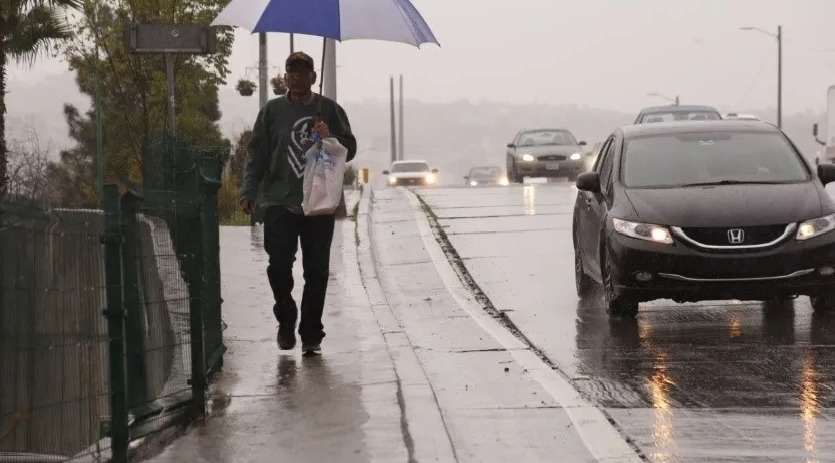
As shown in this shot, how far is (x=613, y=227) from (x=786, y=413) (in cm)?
424

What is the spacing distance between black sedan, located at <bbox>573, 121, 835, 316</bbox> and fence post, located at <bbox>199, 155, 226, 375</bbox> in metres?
3.46

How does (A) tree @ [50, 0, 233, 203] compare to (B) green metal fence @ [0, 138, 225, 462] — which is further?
(A) tree @ [50, 0, 233, 203]

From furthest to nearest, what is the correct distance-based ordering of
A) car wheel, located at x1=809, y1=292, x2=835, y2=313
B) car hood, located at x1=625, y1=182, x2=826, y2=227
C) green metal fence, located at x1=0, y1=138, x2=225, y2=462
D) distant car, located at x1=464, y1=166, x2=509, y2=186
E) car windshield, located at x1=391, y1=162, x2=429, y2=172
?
distant car, located at x1=464, y1=166, x2=509, y2=186
car windshield, located at x1=391, y1=162, x2=429, y2=172
car wheel, located at x1=809, y1=292, x2=835, y2=313
car hood, located at x1=625, y1=182, x2=826, y2=227
green metal fence, located at x1=0, y1=138, x2=225, y2=462

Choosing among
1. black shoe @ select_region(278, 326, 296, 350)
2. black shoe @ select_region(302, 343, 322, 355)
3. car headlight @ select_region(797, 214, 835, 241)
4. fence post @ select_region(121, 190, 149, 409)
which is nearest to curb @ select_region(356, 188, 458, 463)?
black shoe @ select_region(302, 343, 322, 355)

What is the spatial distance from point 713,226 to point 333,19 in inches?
134

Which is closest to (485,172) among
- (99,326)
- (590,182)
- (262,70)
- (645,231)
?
(262,70)

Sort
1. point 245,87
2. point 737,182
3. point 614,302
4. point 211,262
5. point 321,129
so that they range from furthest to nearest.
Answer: point 245,87
point 737,182
point 614,302
point 321,129
point 211,262

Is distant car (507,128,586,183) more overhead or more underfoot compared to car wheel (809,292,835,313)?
more overhead

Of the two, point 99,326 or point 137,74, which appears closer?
point 99,326

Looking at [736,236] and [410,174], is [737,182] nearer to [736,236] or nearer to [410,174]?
[736,236]

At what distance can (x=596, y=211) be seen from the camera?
13703mm

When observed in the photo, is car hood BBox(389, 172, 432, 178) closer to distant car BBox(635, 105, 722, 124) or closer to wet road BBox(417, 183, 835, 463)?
distant car BBox(635, 105, 722, 124)

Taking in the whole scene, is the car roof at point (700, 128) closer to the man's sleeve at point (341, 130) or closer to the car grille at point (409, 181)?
the man's sleeve at point (341, 130)

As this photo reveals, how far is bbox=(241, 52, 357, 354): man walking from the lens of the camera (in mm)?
10344
